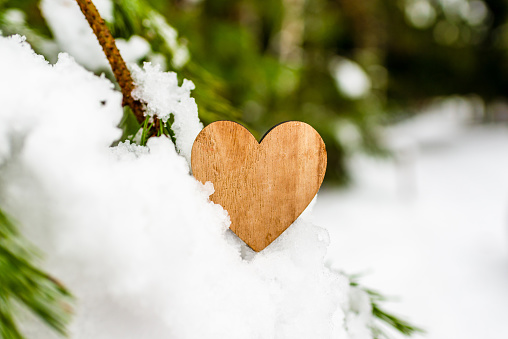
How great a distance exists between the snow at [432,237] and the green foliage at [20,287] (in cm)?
27

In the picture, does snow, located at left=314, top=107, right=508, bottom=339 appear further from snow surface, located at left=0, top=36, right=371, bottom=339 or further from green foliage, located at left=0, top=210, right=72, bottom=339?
green foliage, located at left=0, top=210, right=72, bottom=339

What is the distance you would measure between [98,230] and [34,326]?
0.24ft

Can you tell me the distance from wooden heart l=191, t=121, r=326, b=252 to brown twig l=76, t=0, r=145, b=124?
64mm

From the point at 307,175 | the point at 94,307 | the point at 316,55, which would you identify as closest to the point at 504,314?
the point at 307,175

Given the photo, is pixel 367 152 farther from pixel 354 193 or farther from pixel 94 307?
pixel 94 307

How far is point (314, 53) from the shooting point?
11.2 feet

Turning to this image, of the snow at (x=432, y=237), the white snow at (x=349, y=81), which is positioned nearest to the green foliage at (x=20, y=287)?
the snow at (x=432, y=237)

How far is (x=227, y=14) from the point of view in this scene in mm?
2414

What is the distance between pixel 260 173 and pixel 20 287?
0.17 m

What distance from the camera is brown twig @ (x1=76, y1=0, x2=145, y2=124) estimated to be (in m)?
0.27

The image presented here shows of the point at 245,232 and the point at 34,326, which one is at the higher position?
the point at 245,232

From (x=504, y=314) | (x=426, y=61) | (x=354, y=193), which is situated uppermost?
(x=426, y=61)

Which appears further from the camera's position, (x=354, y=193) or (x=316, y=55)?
(x=354, y=193)

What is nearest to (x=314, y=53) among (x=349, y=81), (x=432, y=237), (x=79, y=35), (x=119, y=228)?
(x=349, y=81)
